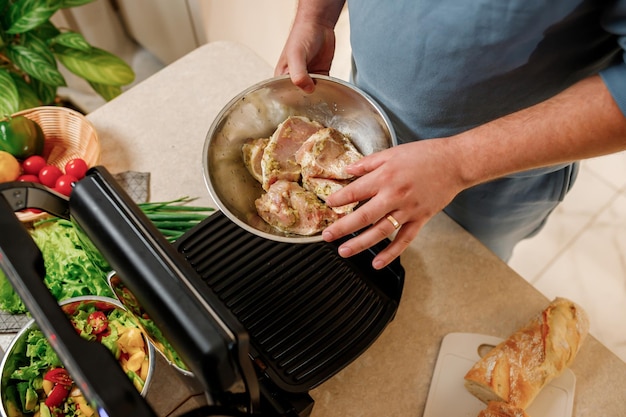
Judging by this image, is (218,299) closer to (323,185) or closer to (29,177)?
(323,185)

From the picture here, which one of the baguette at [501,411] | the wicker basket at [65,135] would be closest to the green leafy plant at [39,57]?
the wicker basket at [65,135]

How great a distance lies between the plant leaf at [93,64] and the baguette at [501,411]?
1560mm

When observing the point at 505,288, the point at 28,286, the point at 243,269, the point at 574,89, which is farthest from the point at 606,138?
the point at 28,286

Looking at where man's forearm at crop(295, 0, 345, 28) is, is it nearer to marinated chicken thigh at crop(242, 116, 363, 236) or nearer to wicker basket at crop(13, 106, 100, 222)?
marinated chicken thigh at crop(242, 116, 363, 236)

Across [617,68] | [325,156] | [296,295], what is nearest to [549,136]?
[617,68]

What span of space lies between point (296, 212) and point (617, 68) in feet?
1.66

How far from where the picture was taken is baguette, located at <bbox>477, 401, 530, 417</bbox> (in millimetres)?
775

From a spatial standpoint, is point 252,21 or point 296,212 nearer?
point 296,212

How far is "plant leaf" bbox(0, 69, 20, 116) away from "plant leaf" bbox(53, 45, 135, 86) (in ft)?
0.86

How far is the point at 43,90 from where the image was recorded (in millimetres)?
1781

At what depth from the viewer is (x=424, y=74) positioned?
2.73 feet

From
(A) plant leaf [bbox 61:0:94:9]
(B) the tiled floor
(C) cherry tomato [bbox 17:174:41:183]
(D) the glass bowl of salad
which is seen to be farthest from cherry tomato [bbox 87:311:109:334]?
(B) the tiled floor

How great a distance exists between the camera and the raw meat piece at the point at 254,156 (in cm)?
89

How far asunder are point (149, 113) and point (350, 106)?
0.59 m
